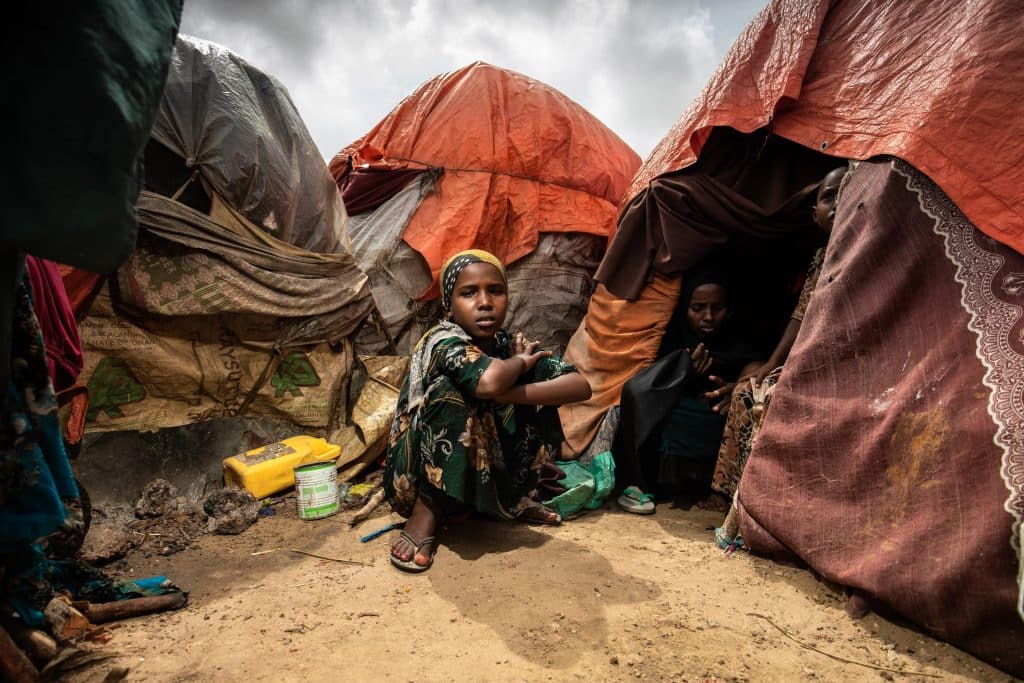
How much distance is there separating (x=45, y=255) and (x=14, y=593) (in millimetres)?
1017

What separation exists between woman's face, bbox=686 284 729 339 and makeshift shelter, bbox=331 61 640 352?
5.31 feet

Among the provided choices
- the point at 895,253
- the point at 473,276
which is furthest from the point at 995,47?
the point at 473,276

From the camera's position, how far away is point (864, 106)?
2.36 metres

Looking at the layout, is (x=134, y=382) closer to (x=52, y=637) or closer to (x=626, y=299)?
(x=52, y=637)

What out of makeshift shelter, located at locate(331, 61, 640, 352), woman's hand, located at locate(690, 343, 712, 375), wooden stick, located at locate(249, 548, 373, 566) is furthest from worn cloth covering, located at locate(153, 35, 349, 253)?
woman's hand, located at locate(690, 343, 712, 375)

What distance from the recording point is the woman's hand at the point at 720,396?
2604 mm

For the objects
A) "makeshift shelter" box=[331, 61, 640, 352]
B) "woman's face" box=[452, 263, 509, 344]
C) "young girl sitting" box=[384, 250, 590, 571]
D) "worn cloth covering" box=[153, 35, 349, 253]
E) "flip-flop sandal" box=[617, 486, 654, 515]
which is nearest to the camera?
"young girl sitting" box=[384, 250, 590, 571]

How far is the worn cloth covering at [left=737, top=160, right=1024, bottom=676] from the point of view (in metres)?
1.39

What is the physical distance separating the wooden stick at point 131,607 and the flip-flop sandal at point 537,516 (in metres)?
1.24

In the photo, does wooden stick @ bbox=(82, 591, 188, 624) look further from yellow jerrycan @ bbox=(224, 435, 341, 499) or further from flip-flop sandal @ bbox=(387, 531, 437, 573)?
yellow jerrycan @ bbox=(224, 435, 341, 499)

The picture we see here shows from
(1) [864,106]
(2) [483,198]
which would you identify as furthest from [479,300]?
(2) [483,198]

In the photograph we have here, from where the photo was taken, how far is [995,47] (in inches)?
75.5

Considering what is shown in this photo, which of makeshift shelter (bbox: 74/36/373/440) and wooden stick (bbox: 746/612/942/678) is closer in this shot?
wooden stick (bbox: 746/612/942/678)

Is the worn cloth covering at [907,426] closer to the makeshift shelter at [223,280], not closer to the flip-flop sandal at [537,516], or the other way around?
the flip-flop sandal at [537,516]
